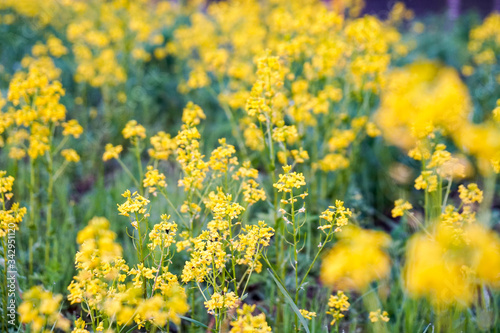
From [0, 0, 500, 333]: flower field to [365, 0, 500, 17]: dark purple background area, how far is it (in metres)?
7.17

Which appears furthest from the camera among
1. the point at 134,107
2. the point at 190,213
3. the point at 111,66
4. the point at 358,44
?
the point at 134,107

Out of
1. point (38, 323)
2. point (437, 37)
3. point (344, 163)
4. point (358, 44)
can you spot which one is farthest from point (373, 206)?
point (437, 37)

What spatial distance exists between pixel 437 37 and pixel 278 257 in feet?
27.7

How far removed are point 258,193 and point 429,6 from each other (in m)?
12.9

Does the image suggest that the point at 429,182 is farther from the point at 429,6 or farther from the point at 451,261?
the point at 429,6

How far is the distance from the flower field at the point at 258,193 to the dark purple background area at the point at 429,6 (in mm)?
7172

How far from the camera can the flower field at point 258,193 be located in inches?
55.7

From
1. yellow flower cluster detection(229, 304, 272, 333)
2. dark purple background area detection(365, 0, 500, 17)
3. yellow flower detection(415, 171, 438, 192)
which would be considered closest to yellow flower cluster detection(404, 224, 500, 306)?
yellow flower detection(415, 171, 438, 192)

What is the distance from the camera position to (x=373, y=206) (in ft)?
11.3

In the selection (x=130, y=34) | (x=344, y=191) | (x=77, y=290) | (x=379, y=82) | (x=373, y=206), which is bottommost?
(x=373, y=206)

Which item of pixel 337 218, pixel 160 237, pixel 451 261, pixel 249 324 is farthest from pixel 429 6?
pixel 249 324

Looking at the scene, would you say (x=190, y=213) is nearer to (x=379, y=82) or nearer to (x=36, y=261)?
(x=36, y=261)

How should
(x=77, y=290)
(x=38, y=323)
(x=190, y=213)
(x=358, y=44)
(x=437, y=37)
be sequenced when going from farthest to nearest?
(x=437, y=37) → (x=358, y=44) → (x=190, y=213) → (x=77, y=290) → (x=38, y=323)

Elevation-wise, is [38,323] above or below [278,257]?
above
